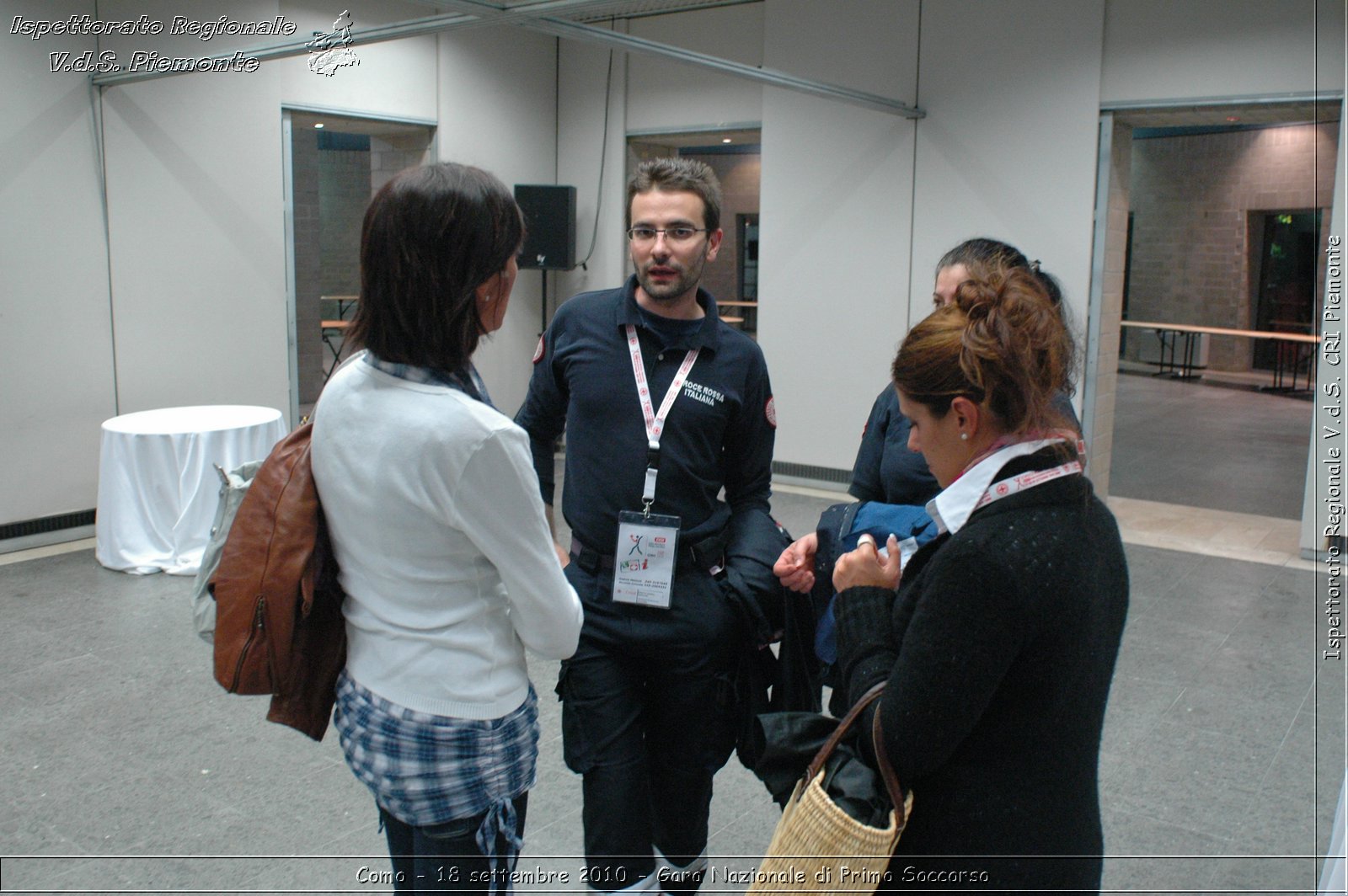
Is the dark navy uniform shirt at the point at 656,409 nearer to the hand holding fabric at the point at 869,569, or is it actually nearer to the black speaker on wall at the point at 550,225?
the hand holding fabric at the point at 869,569

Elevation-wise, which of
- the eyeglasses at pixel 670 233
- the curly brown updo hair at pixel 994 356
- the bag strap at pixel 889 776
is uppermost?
the eyeglasses at pixel 670 233

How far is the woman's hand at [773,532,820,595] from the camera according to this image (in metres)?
2.01

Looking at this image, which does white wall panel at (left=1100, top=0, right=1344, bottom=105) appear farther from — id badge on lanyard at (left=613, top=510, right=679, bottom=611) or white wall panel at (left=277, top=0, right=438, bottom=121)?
id badge on lanyard at (left=613, top=510, right=679, bottom=611)

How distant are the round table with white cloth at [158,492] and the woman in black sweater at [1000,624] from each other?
14.3 ft

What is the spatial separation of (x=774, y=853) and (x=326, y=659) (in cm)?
66

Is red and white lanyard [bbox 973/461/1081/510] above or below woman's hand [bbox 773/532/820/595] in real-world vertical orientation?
above

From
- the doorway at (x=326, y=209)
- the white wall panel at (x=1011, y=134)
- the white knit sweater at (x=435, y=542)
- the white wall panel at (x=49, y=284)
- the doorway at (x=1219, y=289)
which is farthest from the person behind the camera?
the doorway at (x=1219, y=289)

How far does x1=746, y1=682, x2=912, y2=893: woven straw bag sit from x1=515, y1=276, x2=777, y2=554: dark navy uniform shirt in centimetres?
82

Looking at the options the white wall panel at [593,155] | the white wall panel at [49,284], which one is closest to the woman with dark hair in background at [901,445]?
the white wall panel at [49,284]

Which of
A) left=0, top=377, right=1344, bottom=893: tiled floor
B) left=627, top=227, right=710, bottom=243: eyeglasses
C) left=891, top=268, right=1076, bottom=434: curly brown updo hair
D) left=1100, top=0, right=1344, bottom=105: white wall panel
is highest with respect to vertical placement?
left=1100, top=0, right=1344, bottom=105: white wall panel

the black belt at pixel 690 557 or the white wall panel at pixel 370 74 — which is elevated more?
the white wall panel at pixel 370 74

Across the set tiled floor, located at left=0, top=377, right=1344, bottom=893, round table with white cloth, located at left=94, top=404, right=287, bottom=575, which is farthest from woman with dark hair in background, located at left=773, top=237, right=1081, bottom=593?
round table with white cloth, located at left=94, top=404, right=287, bottom=575

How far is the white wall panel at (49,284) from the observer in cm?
529

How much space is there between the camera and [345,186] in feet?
48.1
